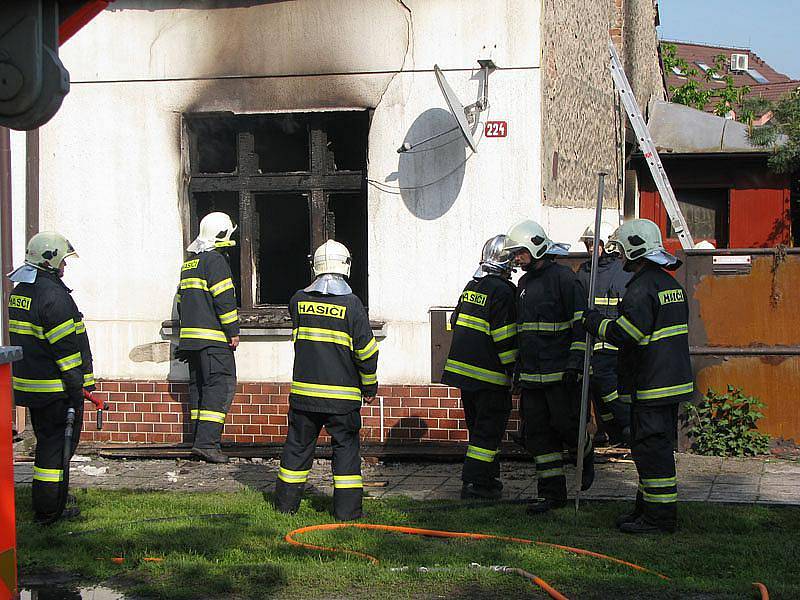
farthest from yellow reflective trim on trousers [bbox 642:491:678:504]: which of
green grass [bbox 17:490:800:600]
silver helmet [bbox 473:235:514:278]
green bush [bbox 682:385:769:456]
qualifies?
green bush [bbox 682:385:769:456]

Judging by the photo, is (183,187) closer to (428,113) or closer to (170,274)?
(170,274)

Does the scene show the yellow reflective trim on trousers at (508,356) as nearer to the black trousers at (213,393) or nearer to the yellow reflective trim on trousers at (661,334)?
the yellow reflective trim on trousers at (661,334)

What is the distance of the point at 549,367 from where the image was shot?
24.8ft

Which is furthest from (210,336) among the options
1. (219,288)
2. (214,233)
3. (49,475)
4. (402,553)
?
(402,553)

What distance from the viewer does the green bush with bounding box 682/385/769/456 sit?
938 cm

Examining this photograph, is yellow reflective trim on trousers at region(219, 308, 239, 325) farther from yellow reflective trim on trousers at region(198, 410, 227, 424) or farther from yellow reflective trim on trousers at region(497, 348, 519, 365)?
yellow reflective trim on trousers at region(497, 348, 519, 365)

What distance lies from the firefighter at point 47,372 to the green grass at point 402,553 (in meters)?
0.29

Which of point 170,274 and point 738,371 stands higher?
point 170,274

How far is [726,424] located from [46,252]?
574 cm

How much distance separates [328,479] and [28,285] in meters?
2.98

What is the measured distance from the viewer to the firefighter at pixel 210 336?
9.55m

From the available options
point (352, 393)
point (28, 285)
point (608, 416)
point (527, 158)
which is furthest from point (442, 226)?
point (28, 285)

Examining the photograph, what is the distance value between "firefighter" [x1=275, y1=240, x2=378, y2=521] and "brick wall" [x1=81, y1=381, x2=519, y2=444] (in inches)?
95.0

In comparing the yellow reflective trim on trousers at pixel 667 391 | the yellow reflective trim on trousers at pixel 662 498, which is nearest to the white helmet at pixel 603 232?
the yellow reflective trim on trousers at pixel 667 391
